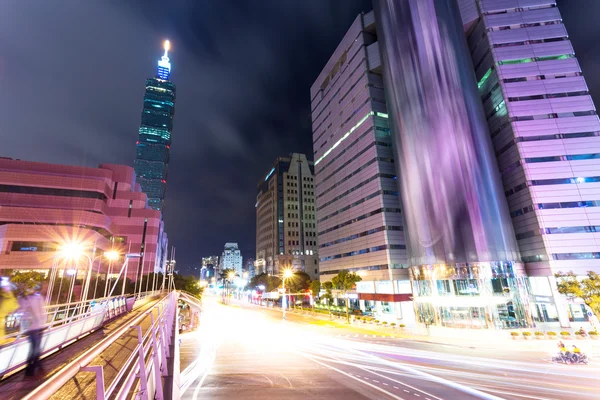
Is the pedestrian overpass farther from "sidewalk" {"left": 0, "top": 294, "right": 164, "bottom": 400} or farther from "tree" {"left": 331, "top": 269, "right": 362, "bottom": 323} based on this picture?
"tree" {"left": 331, "top": 269, "right": 362, "bottom": 323}

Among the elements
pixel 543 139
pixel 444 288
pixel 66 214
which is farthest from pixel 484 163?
pixel 66 214

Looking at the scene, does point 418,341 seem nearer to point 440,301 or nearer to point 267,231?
point 440,301

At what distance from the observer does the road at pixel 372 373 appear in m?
16.3

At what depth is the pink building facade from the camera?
63.6 metres

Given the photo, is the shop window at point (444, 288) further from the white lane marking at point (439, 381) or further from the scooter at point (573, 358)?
the white lane marking at point (439, 381)

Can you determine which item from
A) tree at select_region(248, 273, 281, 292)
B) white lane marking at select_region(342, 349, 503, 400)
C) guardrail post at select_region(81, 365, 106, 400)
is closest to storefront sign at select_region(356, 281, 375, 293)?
tree at select_region(248, 273, 281, 292)

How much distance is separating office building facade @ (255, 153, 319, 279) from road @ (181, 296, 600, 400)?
10845 cm

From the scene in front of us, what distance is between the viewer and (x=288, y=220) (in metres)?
147

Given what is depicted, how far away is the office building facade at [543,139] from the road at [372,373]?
29.1 meters

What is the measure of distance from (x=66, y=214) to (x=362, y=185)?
2966 inches

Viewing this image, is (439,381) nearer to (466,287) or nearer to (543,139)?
(466,287)

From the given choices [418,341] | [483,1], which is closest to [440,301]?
[418,341]

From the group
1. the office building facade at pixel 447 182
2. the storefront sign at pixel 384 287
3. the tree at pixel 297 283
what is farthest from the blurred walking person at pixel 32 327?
the tree at pixel 297 283

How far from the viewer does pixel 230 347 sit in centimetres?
2986
